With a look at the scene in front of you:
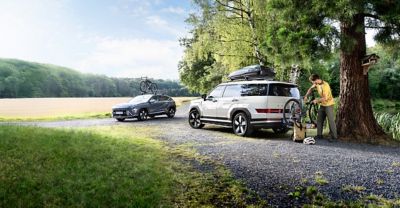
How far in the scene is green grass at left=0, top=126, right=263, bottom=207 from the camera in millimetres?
5000

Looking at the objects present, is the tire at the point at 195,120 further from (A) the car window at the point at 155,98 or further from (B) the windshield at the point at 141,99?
(A) the car window at the point at 155,98

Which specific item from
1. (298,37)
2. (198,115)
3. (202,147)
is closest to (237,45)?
(198,115)

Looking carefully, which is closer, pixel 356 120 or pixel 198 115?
pixel 356 120

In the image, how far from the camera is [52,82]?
12644 centimetres

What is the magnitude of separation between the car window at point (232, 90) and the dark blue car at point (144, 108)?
8.70 m

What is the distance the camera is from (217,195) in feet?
17.7

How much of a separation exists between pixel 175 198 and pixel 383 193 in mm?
3184

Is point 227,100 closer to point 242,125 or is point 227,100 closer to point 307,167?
point 242,125

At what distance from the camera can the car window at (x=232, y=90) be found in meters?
12.7

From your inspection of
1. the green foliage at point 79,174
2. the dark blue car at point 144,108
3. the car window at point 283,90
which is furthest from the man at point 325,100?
the dark blue car at point 144,108

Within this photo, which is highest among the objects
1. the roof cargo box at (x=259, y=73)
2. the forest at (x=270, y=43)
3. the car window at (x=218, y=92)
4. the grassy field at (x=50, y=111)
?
the forest at (x=270, y=43)

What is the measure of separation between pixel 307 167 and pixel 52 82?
132 meters

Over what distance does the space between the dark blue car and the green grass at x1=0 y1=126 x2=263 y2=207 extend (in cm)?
1164

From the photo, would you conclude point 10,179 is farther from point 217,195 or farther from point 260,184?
point 260,184
